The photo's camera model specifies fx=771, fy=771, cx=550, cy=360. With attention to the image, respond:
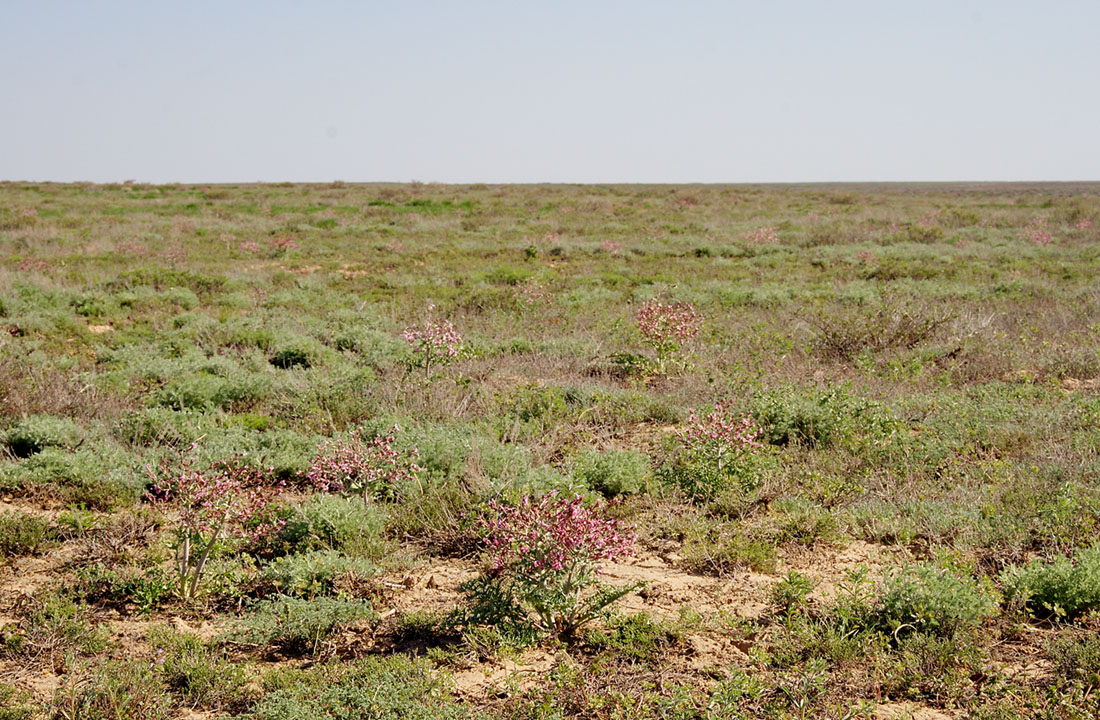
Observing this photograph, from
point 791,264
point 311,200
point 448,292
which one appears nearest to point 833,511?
point 448,292

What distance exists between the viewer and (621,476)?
220 inches

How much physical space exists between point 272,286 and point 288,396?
7.58m

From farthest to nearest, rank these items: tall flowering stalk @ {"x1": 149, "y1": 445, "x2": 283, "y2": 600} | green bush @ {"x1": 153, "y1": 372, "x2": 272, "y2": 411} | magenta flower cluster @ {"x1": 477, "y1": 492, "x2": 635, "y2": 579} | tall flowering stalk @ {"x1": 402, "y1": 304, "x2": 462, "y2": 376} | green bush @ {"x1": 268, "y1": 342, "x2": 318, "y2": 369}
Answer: green bush @ {"x1": 268, "y1": 342, "x2": 318, "y2": 369} < tall flowering stalk @ {"x1": 402, "y1": 304, "x2": 462, "y2": 376} < green bush @ {"x1": 153, "y1": 372, "x2": 272, "y2": 411} < tall flowering stalk @ {"x1": 149, "y1": 445, "x2": 283, "y2": 600} < magenta flower cluster @ {"x1": 477, "y1": 492, "x2": 635, "y2": 579}

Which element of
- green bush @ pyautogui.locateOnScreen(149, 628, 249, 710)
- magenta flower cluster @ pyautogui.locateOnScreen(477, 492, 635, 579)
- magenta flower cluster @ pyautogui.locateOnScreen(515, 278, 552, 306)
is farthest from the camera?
magenta flower cluster @ pyautogui.locateOnScreen(515, 278, 552, 306)

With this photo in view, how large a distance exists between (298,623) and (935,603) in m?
3.14

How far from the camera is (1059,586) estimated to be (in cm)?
398

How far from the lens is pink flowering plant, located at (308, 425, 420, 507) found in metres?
5.05

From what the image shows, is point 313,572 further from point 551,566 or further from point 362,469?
point 551,566

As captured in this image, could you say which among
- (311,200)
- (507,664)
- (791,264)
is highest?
(311,200)

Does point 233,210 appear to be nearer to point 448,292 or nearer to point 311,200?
point 311,200

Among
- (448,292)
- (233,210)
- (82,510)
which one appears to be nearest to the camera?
(82,510)

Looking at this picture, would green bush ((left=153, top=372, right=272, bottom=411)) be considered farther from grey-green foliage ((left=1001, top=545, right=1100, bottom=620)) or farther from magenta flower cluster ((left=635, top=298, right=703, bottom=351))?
grey-green foliage ((left=1001, top=545, right=1100, bottom=620))

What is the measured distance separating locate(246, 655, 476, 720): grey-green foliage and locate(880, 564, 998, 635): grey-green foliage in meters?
2.17

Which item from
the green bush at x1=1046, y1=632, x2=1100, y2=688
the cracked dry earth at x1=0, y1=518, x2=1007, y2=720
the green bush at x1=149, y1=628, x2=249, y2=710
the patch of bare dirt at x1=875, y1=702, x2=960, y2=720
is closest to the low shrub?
the cracked dry earth at x1=0, y1=518, x2=1007, y2=720
